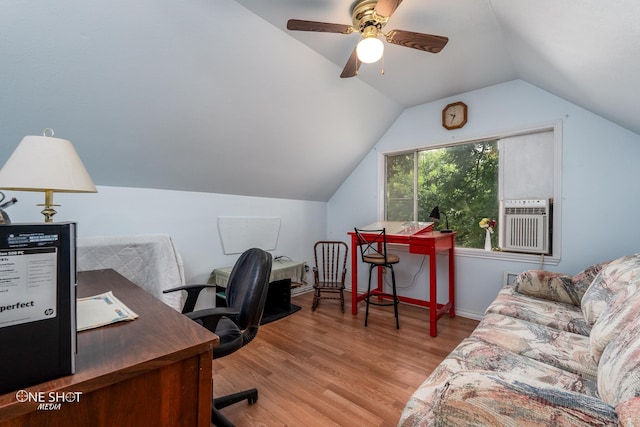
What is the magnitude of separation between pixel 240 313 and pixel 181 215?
5.53 ft

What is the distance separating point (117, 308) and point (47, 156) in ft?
2.66

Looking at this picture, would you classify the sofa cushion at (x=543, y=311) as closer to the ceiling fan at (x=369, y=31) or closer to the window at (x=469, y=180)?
the window at (x=469, y=180)

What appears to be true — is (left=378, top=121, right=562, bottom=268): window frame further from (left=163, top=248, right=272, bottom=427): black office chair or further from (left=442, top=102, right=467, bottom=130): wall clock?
(left=163, top=248, right=272, bottom=427): black office chair

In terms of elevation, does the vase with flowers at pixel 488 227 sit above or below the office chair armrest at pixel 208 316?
above

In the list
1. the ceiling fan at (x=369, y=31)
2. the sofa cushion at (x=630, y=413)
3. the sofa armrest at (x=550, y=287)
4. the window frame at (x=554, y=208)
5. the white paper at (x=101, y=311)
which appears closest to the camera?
the sofa cushion at (x=630, y=413)

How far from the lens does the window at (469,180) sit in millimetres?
2672

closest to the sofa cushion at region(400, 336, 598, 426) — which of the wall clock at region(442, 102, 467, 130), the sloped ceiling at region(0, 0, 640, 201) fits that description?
the sloped ceiling at region(0, 0, 640, 201)

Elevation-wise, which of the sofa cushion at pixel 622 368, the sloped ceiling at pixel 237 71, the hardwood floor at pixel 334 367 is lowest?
the hardwood floor at pixel 334 367

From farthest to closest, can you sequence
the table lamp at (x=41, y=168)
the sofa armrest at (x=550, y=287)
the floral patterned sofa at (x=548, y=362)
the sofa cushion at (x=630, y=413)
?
1. the sofa armrest at (x=550, y=287)
2. the table lamp at (x=41, y=168)
3. the floral patterned sofa at (x=548, y=362)
4. the sofa cushion at (x=630, y=413)

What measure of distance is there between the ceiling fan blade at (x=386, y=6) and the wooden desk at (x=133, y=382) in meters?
1.65

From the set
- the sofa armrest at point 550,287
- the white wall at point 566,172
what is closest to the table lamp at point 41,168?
the sofa armrest at point 550,287

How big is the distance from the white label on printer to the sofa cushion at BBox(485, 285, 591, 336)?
7.32ft

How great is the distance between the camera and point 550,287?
207 centimetres

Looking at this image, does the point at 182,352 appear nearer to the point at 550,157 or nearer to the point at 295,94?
the point at 295,94
